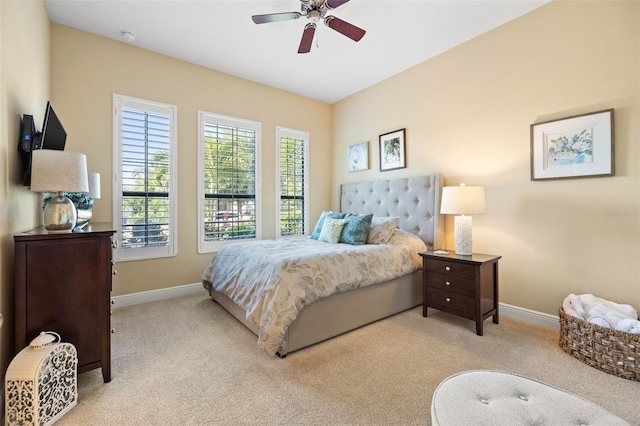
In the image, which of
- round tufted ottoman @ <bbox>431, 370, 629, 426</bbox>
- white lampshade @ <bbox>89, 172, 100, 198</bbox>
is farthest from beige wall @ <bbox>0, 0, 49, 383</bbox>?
round tufted ottoman @ <bbox>431, 370, 629, 426</bbox>

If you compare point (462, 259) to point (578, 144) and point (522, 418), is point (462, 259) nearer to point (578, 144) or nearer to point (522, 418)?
point (578, 144)

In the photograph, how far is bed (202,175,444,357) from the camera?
2.23 m

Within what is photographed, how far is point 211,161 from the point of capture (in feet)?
12.5

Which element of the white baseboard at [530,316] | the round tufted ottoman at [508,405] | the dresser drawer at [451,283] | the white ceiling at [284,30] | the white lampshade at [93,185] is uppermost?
the white ceiling at [284,30]

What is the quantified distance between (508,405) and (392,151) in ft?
11.0

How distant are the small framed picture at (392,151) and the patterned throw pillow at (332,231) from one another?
4.02 feet

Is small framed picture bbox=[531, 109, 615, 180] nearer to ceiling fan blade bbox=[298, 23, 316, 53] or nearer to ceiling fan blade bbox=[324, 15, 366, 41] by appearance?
ceiling fan blade bbox=[324, 15, 366, 41]

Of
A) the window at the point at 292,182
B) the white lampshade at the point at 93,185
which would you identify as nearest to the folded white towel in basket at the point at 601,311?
the window at the point at 292,182

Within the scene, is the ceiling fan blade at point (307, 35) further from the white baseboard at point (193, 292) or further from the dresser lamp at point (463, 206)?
the white baseboard at point (193, 292)

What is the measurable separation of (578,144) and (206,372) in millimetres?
3499

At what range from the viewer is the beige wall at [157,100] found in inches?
116

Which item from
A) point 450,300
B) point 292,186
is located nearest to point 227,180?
point 292,186

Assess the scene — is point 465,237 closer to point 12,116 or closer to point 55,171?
point 55,171

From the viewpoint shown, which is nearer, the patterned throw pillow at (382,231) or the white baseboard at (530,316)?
the white baseboard at (530,316)
